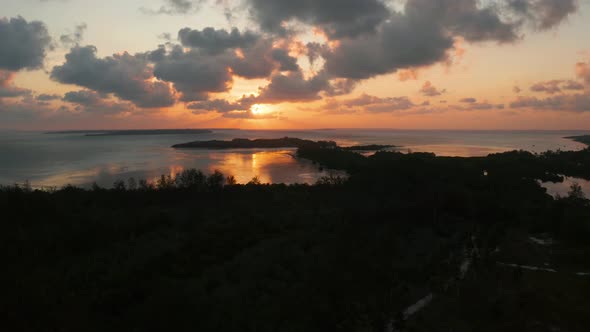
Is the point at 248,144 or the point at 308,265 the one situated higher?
the point at 248,144

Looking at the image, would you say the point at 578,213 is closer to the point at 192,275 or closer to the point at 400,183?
the point at 400,183

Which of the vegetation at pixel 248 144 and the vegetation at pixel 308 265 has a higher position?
the vegetation at pixel 248 144

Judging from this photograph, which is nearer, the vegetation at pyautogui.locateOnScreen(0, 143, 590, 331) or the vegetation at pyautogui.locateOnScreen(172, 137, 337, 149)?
the vegetation at pyautogui.locateOnScreen(0, 143, 590, 331)

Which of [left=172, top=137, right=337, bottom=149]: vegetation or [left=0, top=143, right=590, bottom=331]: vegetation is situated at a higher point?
[left=172, top=137, right=337, bottom=149]: vegetation

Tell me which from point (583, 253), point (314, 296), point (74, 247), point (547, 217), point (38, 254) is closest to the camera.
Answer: point (314, 296)

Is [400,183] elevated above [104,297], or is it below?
above

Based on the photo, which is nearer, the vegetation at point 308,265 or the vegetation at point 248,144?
the vegetation at point 308,265

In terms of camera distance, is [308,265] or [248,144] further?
[248,144]

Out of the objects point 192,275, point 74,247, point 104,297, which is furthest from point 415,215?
point 74,247
